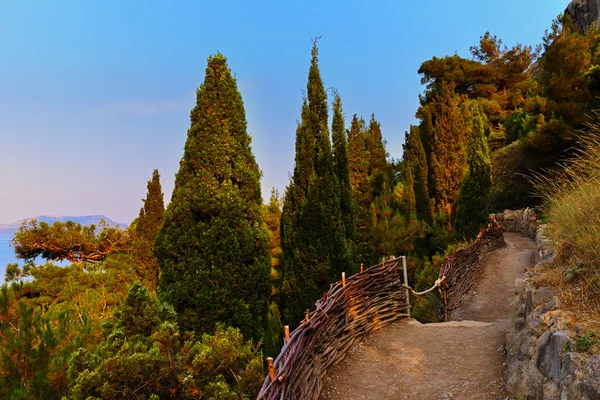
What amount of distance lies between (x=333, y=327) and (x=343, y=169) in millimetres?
8881

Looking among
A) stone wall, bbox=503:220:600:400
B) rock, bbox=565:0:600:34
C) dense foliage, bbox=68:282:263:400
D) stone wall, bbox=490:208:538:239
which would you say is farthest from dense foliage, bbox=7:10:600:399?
rock, bbox=565:0:600:34

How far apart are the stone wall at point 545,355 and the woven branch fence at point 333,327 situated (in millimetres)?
1752

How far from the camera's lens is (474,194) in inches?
688

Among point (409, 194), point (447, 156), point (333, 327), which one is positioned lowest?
point (333, 327)

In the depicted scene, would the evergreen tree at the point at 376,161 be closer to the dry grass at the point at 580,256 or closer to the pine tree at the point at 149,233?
the pine tree at the point at 149,233

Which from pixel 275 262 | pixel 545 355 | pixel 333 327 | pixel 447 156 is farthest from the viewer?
pixel 447 156

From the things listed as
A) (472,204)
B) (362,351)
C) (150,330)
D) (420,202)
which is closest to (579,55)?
(472,204)

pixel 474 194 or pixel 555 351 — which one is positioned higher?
pixel 474 194

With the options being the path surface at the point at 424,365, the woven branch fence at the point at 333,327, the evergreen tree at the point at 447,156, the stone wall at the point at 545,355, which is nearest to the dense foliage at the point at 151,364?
the woven branch fence at the point at 333,327

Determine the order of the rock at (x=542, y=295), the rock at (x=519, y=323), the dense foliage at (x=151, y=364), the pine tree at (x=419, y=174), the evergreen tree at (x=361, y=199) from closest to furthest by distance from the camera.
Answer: the dense foliage at (x=151, y=364) < the rock at (x=542, y=295) < the rock at (x=519, y=323) < the evergreen tree at (x=361, y=199) < the pine tree at (x=419, y=174)

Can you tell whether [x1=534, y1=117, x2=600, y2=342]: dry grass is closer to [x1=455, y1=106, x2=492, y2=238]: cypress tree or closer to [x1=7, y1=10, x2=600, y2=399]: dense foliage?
[x1=7, y1=10, x2=600, y2=399]: dense foliage

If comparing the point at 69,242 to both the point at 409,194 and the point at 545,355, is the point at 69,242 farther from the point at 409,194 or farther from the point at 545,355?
the point at 545,355

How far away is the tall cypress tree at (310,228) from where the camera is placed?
10906 mm

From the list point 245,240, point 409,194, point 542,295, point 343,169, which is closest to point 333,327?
point 542,295
